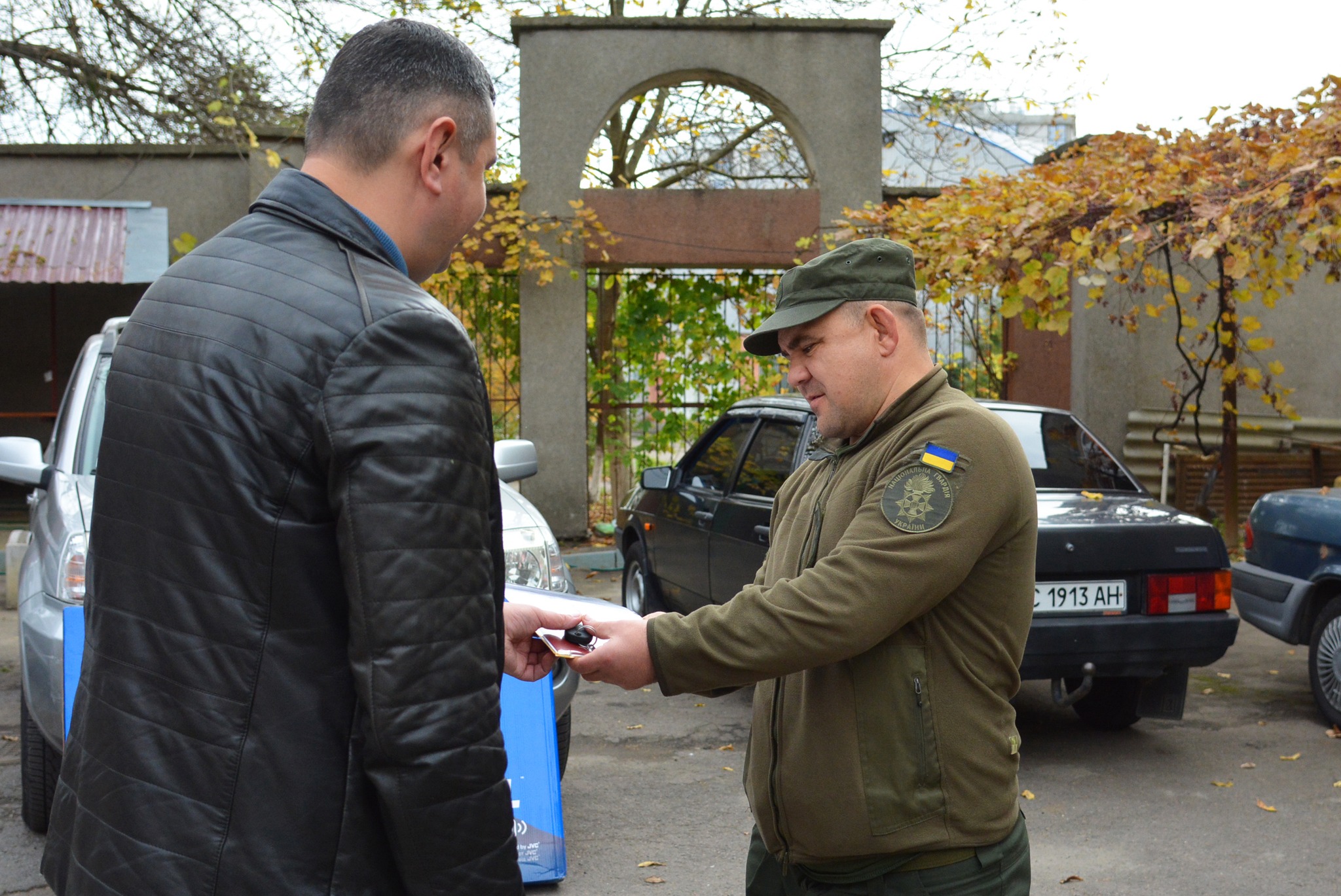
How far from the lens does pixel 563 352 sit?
1198 centimetres

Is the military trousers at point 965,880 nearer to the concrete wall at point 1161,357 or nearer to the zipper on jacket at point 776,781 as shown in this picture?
the zipper on jacket at point 776,781

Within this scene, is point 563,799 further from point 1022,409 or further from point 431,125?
point 431,125

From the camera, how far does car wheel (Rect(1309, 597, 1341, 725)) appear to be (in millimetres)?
6051

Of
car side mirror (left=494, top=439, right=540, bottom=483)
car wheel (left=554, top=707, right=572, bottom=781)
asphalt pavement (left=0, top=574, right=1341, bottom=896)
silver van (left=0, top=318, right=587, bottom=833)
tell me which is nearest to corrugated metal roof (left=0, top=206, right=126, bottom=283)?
asphalt pavement (left=0, top=574, right=1341, bottom=896)

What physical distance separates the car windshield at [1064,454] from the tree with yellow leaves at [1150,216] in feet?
3.69

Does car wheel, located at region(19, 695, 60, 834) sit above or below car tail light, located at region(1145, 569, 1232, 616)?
below

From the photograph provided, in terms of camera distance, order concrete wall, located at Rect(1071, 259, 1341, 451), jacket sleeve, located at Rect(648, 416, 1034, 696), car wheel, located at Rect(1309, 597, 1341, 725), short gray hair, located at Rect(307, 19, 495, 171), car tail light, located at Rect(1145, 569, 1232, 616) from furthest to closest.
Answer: concrete wall, located at Rect(1071, 259, 1341, 451) < car wheel, located at Rect(1309, 597, 1341, 725) < car tail light, located at Rect(1145, 569, 1232, 616) < jacket sleeve, located at Rect(648, 416, 1034, 696) < short gray hair, located at Rect(307, 19, 495, 171)

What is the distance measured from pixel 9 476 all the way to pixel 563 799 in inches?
108

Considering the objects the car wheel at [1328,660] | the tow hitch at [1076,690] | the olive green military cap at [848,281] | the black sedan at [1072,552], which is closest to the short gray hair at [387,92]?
the olive green military cap at [848,281]

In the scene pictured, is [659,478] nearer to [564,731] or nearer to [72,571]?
[564,731]

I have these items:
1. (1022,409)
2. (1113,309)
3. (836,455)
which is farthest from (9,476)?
(1113,309)

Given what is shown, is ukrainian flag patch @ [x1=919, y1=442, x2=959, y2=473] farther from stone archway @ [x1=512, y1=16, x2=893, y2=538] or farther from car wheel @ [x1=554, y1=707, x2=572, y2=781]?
stone archway @ [x1=512, y1=16, x2=893, y2=538]

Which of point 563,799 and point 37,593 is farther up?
point 37,593

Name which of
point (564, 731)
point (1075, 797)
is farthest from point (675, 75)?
point (1075, 797)
